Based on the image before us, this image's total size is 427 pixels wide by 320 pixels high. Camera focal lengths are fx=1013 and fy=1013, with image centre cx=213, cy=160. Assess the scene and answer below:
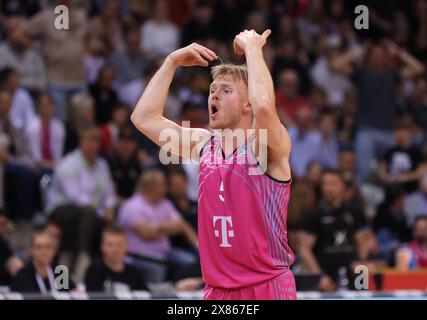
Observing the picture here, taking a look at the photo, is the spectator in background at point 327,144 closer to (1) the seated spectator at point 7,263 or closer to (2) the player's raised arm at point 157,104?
(1) the seated spectator at point 7,263

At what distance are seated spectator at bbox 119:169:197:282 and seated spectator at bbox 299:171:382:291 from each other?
1.27 m

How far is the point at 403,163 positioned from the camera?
13.3 m

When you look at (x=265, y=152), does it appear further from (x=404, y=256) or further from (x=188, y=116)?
(x=188, y=116)

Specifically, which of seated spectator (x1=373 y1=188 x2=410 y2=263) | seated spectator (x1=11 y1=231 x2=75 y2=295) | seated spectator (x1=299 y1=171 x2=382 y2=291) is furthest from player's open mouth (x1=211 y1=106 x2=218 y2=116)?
seated spectator (x1=373 y1=188 x2=410 y2=263)

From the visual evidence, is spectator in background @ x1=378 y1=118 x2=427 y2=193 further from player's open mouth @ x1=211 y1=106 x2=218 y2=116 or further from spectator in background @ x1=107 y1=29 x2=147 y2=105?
player's open mouth @ x1=211 y1=106 x2=218 y2=116

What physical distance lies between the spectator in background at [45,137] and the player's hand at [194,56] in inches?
224

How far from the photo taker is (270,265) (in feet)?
19.1

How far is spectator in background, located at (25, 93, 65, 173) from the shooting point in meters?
11.6

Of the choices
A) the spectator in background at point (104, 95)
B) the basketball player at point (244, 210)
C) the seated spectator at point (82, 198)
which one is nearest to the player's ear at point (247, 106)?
the basketball player at point (244, 210)

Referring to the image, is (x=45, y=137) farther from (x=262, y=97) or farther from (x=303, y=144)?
(x=262, y=97)

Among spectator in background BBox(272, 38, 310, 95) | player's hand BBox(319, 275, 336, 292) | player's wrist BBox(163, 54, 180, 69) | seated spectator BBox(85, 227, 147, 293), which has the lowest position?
player's hand BBox(319, 275, 336, 292)

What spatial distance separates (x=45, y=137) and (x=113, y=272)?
9.58ft

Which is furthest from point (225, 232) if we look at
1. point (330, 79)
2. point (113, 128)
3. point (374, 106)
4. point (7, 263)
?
point (330, 79)
